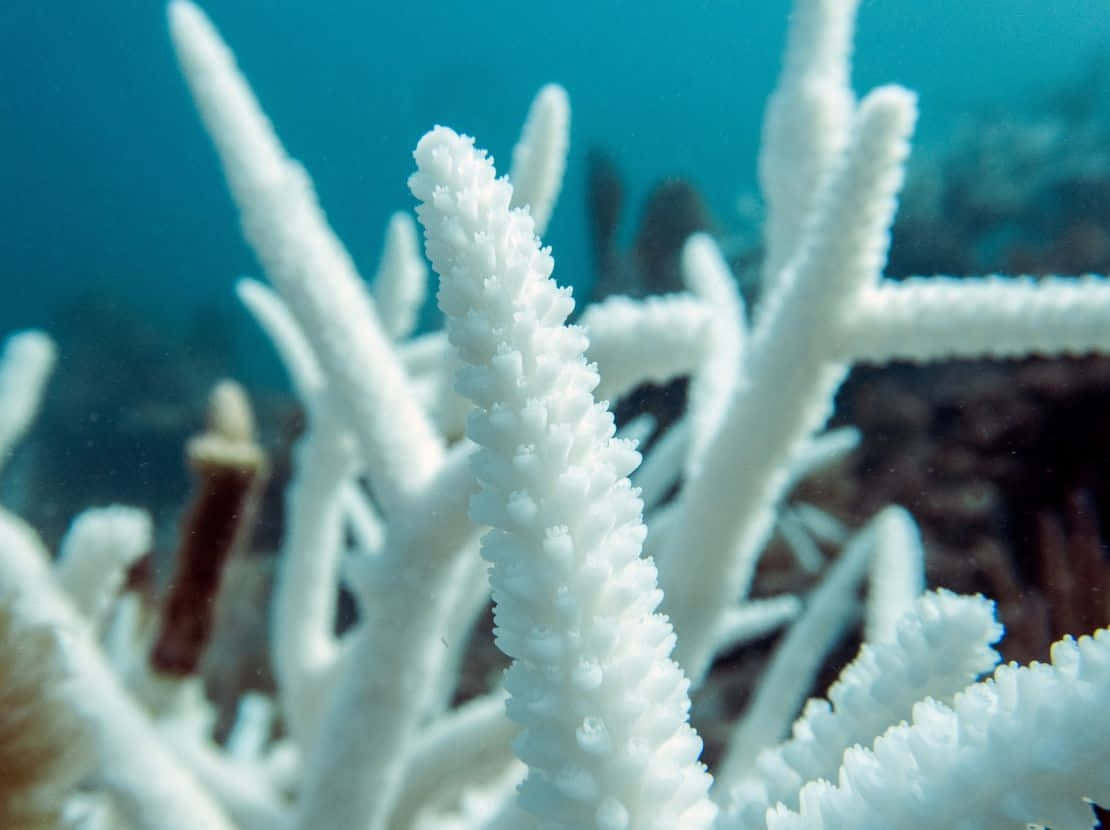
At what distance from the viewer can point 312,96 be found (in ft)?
157

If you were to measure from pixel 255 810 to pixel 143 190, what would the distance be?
54.3m

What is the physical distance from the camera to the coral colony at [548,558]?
511mm

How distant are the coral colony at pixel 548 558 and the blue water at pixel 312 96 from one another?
109 ft

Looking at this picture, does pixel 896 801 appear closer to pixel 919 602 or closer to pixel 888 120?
pixel 919 602

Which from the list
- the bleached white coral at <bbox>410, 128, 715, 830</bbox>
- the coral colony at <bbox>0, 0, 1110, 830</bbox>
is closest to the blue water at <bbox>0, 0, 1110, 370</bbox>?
the coral colony at <bbox>0, 0, 1110, 830</bbox>

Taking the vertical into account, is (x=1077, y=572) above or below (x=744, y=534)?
above

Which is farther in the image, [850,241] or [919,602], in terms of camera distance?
[850,241]

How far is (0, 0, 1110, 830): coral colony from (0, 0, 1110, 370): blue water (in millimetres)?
33190

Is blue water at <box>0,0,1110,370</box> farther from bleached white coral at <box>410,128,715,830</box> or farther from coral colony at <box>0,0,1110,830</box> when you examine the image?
bleached white coral at <box>410,128,715,830</box>

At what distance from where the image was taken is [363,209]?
48.3 metres

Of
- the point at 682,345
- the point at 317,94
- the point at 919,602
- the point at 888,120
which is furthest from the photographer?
the point at 317,94

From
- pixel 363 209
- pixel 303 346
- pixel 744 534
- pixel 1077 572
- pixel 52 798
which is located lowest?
pixel 52 798

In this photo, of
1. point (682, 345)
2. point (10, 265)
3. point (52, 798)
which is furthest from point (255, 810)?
point (10, 265)

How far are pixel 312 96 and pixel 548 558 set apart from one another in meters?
51.7
